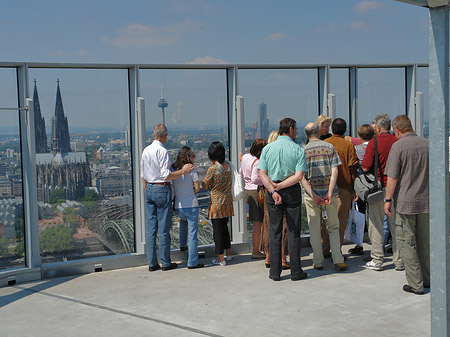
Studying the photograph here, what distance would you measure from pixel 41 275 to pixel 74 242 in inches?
21.9

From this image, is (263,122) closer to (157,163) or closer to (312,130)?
(312,130)

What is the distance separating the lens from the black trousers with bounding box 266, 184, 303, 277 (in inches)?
256

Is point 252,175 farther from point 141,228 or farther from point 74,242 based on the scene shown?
point 74,242

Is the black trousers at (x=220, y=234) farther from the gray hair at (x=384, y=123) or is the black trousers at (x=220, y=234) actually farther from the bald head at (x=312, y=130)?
the gray hair at (x=384, y=123)

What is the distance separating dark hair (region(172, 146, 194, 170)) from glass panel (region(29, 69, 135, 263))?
71 centimetres

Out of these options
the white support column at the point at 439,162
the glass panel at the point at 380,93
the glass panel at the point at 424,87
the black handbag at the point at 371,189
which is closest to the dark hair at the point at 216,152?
the black handbag at the point at 371,189

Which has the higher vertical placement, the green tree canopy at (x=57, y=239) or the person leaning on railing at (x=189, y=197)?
the person leaning on railing at (x=189, y=197)

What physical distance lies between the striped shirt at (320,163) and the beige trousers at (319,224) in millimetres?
178

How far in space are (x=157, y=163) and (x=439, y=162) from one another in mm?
4243

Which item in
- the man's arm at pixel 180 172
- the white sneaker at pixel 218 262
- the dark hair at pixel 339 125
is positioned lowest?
the white sneaker at pixel 218 262

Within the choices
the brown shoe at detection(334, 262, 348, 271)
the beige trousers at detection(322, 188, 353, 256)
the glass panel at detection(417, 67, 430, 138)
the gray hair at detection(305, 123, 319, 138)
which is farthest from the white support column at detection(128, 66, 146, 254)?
the glass panel at detection(417, 67, 430, 138)

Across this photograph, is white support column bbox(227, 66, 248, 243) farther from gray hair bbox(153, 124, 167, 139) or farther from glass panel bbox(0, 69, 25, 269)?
glass panel bbox(0, 69, 25, 269)

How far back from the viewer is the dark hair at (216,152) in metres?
7.12

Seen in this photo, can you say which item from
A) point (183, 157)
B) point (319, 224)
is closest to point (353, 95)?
point (319, 224)
